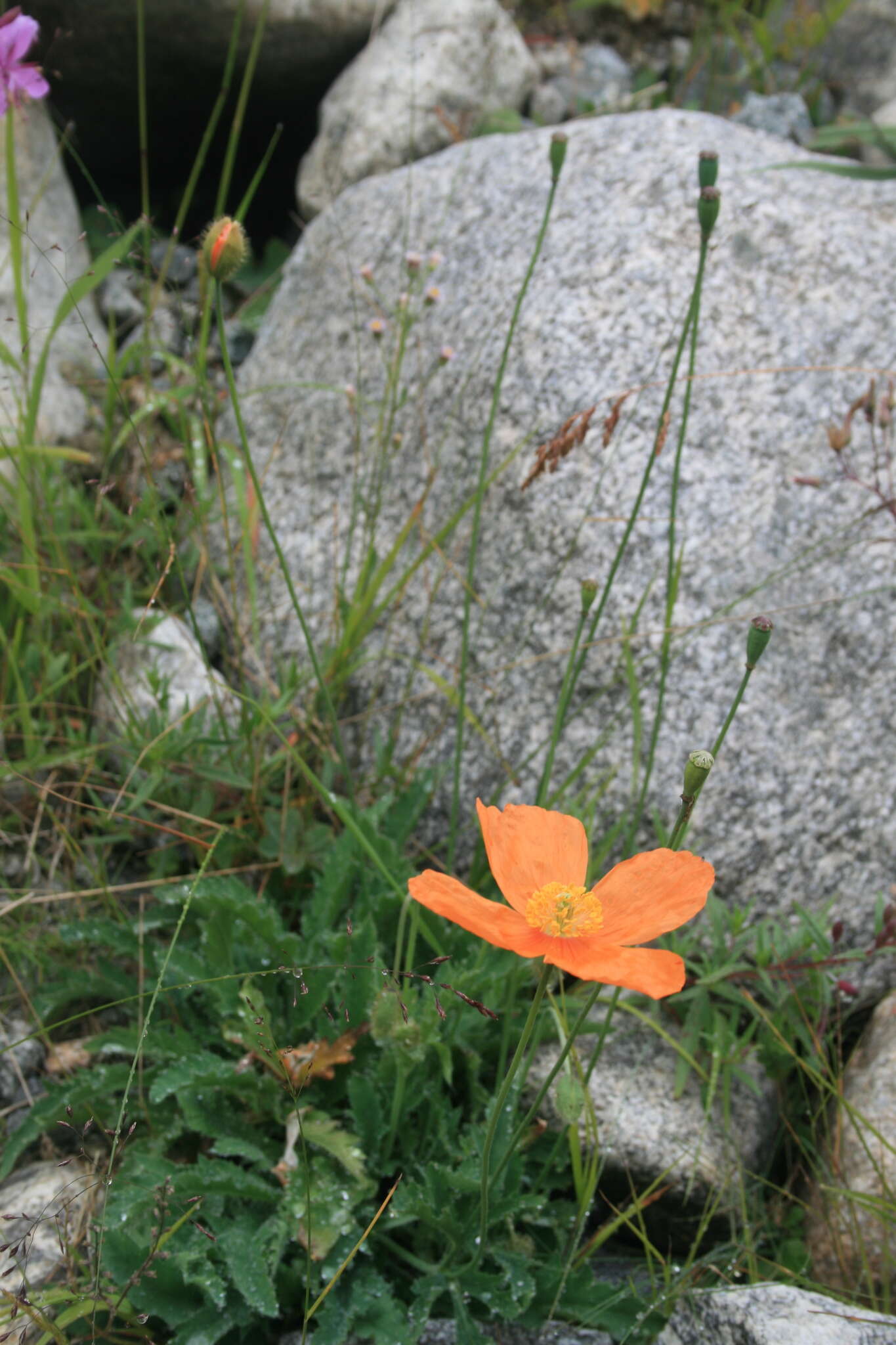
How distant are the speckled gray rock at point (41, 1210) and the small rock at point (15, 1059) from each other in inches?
6.9

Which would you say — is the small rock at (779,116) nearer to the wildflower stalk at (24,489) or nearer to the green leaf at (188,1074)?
the wildflower stalk at (24,489)

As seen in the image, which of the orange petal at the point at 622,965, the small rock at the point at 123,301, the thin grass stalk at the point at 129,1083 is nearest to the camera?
the orange petal at the point at 622,965

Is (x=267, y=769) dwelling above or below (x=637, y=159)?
below

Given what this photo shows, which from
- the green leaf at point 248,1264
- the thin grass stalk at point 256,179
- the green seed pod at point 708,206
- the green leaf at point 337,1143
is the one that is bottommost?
the green leaf at point 248,1264

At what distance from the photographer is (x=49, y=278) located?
3.12 m

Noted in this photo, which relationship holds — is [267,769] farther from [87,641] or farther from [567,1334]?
[567,1334]

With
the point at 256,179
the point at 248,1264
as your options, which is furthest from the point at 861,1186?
the point at 256,179

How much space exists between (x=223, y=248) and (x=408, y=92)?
2.40m

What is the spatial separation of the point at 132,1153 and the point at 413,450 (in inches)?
65.0

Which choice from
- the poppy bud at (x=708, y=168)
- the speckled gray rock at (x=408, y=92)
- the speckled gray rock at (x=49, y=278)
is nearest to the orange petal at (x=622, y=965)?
the poppy bud at (x=708, y=168)

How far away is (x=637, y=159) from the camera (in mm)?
2598

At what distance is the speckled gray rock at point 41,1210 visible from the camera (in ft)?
5.13

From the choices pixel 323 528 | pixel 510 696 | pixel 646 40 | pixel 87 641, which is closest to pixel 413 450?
pixel 323 528

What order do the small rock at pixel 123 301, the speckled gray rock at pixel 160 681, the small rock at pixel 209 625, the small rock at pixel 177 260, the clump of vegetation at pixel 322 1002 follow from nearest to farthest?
1. the clump of vegetation at pixel 322 1002
2. the speckled gray rock at pixel 160 681
3. the small rock at pixel 209 625
4. the small rock at pixel 123 301
5. the small rock at pixel 177 260
